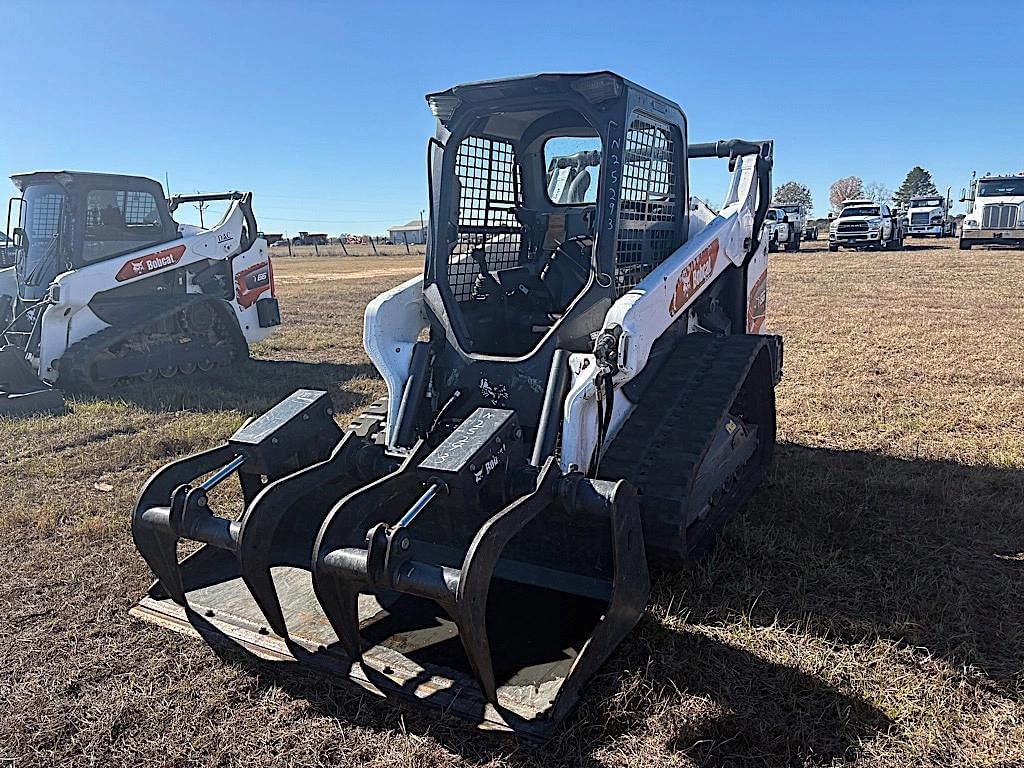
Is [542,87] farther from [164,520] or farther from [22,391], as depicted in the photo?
[22,391]

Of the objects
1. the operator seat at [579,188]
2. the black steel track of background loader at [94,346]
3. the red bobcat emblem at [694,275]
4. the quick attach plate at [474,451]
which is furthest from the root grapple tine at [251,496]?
the black steel track of background loader at [94,346]

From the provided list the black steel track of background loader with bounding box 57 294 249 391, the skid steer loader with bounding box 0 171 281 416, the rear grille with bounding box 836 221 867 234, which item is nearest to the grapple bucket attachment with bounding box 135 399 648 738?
the skid steer loader with bounding box 0 171 281 416

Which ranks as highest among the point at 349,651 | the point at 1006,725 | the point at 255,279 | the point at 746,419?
the point at 255,279

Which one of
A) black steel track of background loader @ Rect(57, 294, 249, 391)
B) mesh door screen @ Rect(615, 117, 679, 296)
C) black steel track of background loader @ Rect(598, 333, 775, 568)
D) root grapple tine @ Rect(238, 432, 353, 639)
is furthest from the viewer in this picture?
black steel track of background loader @ Rect(57, 294, 249, 391)

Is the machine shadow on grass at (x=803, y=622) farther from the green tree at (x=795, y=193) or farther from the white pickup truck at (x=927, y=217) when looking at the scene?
the green tree at (x=795, y=193)

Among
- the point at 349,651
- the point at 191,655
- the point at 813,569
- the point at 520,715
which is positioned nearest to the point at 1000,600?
the point at 813,569

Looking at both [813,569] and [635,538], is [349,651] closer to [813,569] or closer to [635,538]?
[635,538]

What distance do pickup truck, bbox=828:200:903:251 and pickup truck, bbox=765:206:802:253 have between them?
1429 mm

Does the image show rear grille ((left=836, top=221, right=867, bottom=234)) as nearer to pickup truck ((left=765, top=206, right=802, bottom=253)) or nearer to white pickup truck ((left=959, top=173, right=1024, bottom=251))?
pickup truck ((left=765, top=206, right=802, bottom=253))

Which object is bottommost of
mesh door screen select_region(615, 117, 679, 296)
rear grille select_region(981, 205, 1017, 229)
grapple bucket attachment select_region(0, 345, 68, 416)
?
grapple bucket attachment select_region(0, 345, 68, 416)

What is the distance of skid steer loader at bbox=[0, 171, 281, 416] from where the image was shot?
344 inches

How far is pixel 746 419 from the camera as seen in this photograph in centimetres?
536

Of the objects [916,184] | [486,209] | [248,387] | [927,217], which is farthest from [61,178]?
[916,184]

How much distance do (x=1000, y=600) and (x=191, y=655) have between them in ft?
11.5
